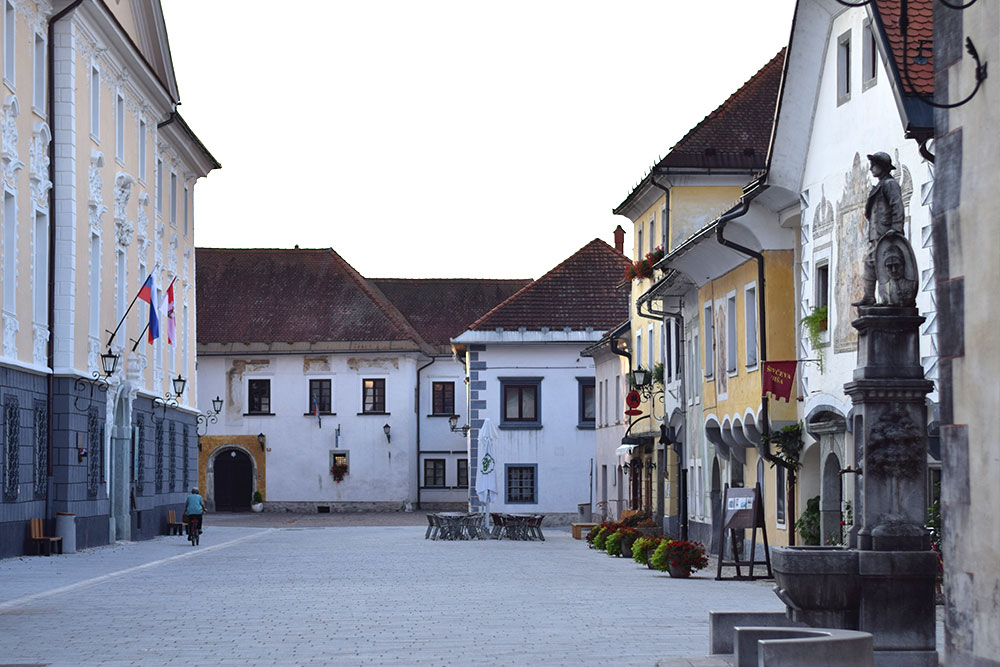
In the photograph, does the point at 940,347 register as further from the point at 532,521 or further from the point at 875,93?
the point at 532,521

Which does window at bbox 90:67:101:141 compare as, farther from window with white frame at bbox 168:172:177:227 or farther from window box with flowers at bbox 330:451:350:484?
window box with flowers at bbox 330:451:350:484

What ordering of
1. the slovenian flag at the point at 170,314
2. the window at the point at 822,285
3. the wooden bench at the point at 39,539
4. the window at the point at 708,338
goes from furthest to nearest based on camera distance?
the slovenian flag at the point at 170,314 → the window at the point at 708,338 → the wooden bench at the point at 39,539 → the window at the point at 822,285

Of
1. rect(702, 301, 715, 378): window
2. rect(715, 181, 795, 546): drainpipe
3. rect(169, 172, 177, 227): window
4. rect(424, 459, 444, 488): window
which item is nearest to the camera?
rect(715, 181, 795, 546): drainpipe

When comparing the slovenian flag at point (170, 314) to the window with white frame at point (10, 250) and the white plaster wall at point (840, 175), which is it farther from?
the white plaster wall at point (840, 175)

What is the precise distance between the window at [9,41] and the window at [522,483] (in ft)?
105

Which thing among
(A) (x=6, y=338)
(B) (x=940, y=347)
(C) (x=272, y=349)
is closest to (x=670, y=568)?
(A) (x=6, y=338)

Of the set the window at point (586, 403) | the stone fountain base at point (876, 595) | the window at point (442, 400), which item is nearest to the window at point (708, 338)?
the stone fountain base at point (876, 595)

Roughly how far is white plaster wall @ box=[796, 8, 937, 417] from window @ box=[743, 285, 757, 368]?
2.00 meters

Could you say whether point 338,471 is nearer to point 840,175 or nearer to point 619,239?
point 619,239

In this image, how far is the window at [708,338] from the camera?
113ft

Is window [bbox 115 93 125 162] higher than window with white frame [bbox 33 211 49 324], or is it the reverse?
window [bbox 115 93 125 162]

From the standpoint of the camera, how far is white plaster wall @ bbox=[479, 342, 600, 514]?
60656mm

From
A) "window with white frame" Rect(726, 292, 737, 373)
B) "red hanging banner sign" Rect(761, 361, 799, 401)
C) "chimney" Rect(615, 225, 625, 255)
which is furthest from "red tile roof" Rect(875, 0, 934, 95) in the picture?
"chimney" Rect(615, 225, 625, 255)

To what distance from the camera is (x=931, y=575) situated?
12969 millimetres
